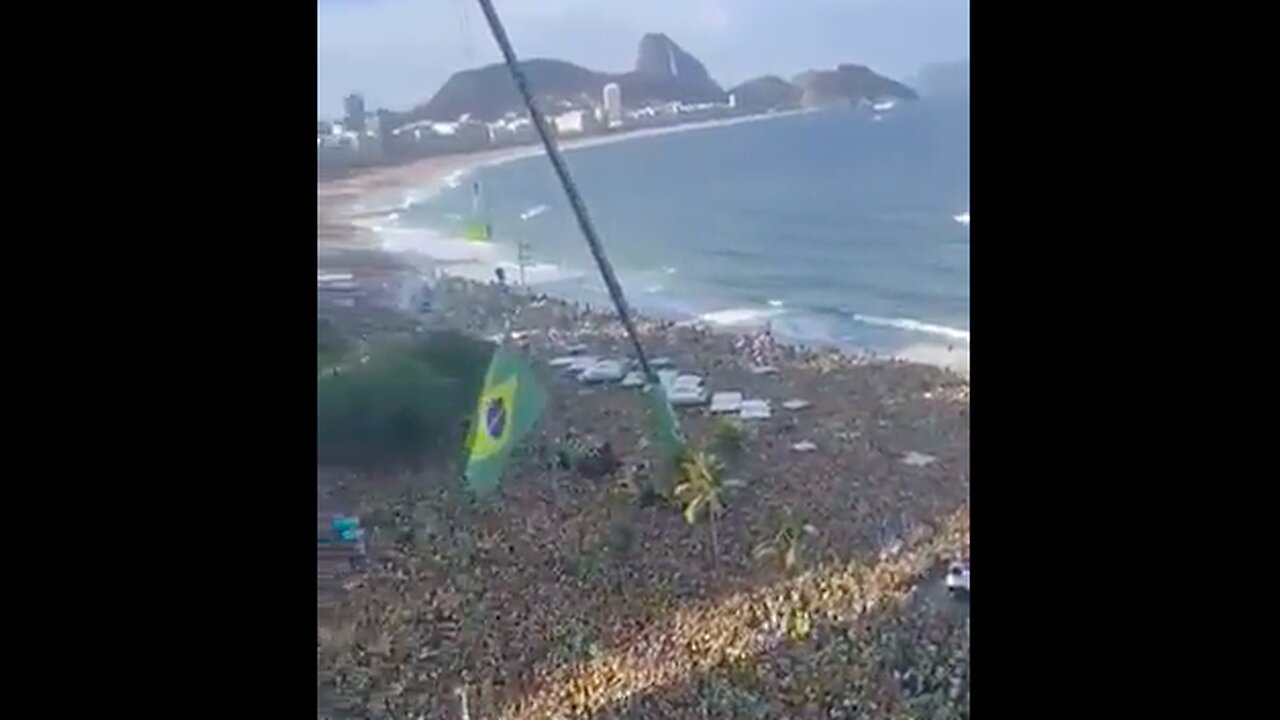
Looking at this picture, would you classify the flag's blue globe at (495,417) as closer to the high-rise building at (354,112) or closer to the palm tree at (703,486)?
the palm tree at (703,486)

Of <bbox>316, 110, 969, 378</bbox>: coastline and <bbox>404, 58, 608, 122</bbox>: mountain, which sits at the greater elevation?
<bbox>404, 58, 608, 122</bbox>: mountain

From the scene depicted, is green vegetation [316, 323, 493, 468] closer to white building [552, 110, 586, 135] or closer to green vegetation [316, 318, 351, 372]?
green vegetation [316, 318, 351, 372]

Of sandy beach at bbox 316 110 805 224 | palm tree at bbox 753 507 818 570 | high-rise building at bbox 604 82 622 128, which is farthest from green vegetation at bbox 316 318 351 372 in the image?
palm tree at bbox 753 507 818 570

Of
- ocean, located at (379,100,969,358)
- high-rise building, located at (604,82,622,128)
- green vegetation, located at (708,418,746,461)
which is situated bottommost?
green vegetation, located at (708,418,746,461)

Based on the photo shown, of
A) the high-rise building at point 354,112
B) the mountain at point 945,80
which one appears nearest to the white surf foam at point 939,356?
the mountain at point 945,80
